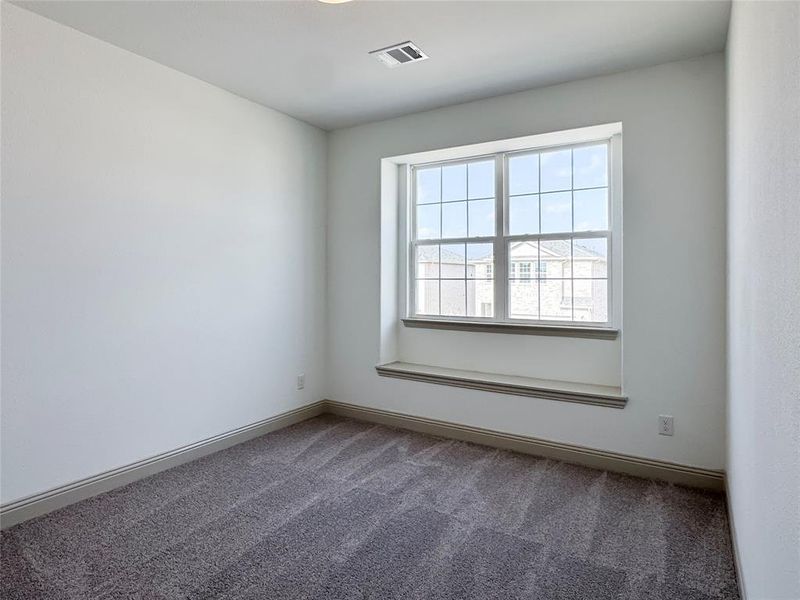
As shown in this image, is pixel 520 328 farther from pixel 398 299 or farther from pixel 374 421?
pixel 374 421

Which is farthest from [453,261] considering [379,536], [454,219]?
[379,536]

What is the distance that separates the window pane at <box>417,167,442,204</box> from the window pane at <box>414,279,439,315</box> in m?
0.74

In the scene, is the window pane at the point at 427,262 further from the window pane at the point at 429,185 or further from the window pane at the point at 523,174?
the window pane at the point at 523,174

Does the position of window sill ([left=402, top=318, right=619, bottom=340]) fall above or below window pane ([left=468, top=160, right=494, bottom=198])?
below

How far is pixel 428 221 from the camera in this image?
4148mm

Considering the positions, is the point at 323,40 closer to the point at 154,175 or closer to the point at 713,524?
the point at 154,175

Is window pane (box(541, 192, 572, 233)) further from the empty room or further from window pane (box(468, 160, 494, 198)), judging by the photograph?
window pane (box(468, 160, 494, 198))

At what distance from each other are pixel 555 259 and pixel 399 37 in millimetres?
1916

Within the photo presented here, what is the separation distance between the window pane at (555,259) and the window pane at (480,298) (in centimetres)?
46

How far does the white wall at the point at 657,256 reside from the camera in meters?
2.72

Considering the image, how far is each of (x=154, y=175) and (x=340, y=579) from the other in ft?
8.40

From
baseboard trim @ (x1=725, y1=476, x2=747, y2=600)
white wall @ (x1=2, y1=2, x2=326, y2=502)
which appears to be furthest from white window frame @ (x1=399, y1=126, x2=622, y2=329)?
baseboard trim @ (x1=725, y1=476, x2=747, y2=600)

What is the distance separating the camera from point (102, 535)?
7.31 ft

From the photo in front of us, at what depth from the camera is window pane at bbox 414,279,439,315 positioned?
4.11 metres
